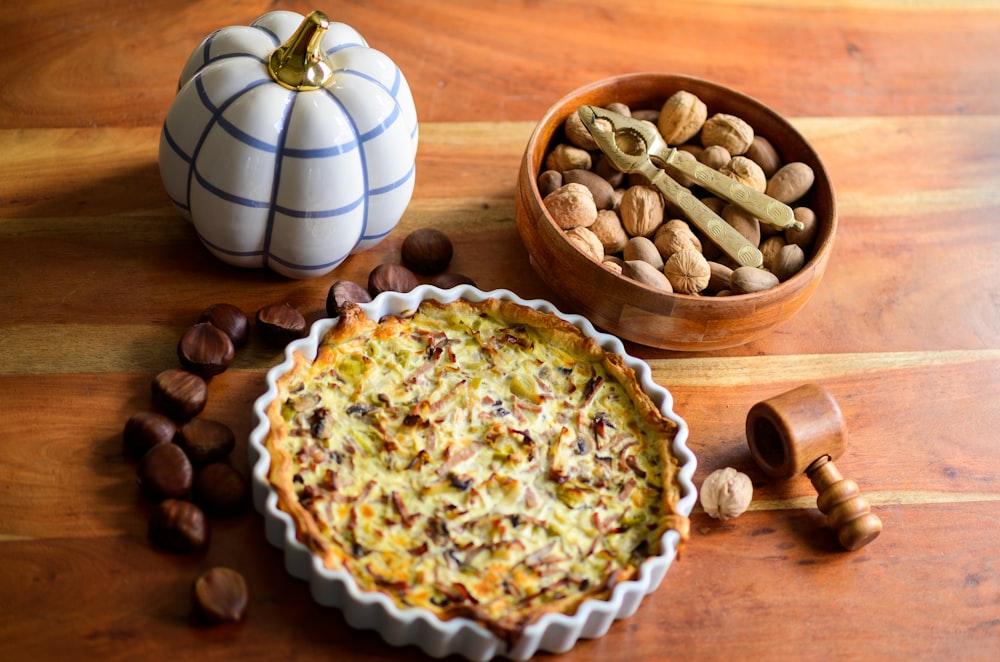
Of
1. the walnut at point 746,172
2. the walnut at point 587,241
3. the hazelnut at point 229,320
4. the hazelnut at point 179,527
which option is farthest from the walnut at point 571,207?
the hazelnut at point 179,527

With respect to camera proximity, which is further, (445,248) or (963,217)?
(963,217)

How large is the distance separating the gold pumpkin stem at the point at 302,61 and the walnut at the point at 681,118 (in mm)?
813

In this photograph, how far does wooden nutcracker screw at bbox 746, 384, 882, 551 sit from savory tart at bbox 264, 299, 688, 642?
8.2 inches

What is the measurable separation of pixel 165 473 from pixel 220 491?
0.32 ft

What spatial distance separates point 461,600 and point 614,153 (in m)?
1.08

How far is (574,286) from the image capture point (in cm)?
207

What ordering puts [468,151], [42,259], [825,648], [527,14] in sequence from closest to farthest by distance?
[825,648] → [42,259] → [468,151] → [527,14]

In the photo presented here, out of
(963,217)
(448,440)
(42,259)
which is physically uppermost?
(963,217)

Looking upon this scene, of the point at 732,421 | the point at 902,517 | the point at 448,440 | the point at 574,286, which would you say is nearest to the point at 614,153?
the point at 574,286

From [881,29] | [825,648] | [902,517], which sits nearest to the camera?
[825,648]

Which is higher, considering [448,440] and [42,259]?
[448,440]

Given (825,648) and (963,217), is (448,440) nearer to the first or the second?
(825,648)

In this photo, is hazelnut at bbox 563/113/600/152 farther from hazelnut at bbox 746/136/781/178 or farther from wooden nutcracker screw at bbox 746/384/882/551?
wooden nutcracker screw at bbox 746/384/882/551

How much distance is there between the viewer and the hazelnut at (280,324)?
1.99m
